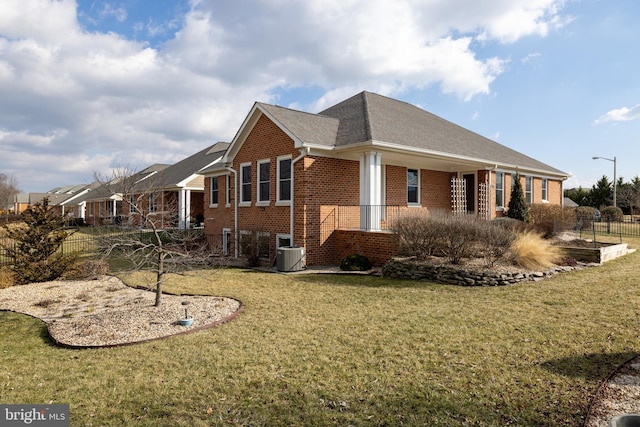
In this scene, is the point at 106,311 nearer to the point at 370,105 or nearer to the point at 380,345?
the point at 380,345

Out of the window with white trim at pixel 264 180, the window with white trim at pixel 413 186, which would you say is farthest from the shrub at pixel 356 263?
the window with white trim at pixel 413 186

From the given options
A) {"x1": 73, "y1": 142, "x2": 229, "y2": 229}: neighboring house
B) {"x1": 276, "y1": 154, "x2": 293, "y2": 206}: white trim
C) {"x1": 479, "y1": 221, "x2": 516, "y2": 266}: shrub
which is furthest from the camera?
{"x1": 73, "y1": 142, "x2": 229, "y2": 229}: neighboring house

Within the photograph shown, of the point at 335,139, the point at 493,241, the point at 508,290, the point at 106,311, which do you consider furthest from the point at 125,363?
the point at 335,139

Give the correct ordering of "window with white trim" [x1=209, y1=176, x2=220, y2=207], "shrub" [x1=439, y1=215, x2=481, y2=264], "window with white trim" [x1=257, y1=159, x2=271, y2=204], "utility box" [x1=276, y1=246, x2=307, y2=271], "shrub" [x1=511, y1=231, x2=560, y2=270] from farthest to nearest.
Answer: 1. "window with white trim" [x1=209, y1=176, x2=220, y2=207]
2. "window with white trim" [x1=257, y1=159, x2=271, y2=204]
3. "utility box" [x1=276, y1=246, x2=307, y2=271]
4. "shrub" [x1=511, y1=231, x2=560, y2=270]
5. "shrub" [x1=439, y1=215, x2=481, y2=264]

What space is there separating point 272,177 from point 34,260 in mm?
8024

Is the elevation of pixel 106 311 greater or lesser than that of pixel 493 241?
lesser

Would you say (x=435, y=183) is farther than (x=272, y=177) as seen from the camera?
Yes

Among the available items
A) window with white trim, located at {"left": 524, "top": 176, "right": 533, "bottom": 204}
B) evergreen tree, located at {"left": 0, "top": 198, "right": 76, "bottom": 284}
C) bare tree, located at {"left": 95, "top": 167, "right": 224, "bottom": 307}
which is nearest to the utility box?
bare tree, located at {"left": 95, "top": 167, "right": 224, "bottom": 307}

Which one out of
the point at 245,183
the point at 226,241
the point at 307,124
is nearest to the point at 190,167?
the point at 226,241

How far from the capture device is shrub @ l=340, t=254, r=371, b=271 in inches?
489

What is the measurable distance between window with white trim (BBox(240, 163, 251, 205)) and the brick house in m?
0.04

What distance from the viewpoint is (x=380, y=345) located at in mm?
5602

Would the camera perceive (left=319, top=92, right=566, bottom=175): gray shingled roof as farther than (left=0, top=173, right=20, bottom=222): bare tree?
No

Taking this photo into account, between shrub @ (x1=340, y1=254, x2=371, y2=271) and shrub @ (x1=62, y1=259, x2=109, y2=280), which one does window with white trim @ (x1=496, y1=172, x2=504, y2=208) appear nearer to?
shrub @ (x1=340, y1=254, x2=371, y2=271)
